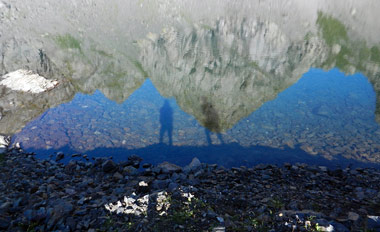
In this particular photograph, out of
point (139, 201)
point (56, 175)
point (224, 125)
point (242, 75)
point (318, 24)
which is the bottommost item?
point (56, 175)

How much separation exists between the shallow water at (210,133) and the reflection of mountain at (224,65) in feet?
7.08

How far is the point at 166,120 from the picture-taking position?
2209 centimetres

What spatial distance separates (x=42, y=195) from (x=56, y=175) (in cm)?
268

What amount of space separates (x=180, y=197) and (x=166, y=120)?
45.1ft

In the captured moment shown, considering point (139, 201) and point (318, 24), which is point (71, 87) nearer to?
point (139, 201)

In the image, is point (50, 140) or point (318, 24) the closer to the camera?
point (50, 140)

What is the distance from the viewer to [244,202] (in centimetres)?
920

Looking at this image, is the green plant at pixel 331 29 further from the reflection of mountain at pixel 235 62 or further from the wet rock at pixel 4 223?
the wet rock at pixel 4 223

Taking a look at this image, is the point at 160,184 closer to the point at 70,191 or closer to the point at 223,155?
the point at 70,191

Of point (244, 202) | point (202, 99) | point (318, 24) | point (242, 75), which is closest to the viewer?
point (244, 202)

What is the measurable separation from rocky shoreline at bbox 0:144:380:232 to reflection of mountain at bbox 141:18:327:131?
323 inches

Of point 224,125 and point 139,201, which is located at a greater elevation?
point 224,125

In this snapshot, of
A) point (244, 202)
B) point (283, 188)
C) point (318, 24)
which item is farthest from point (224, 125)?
point (318, 24)

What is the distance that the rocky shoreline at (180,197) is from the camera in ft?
24.6
